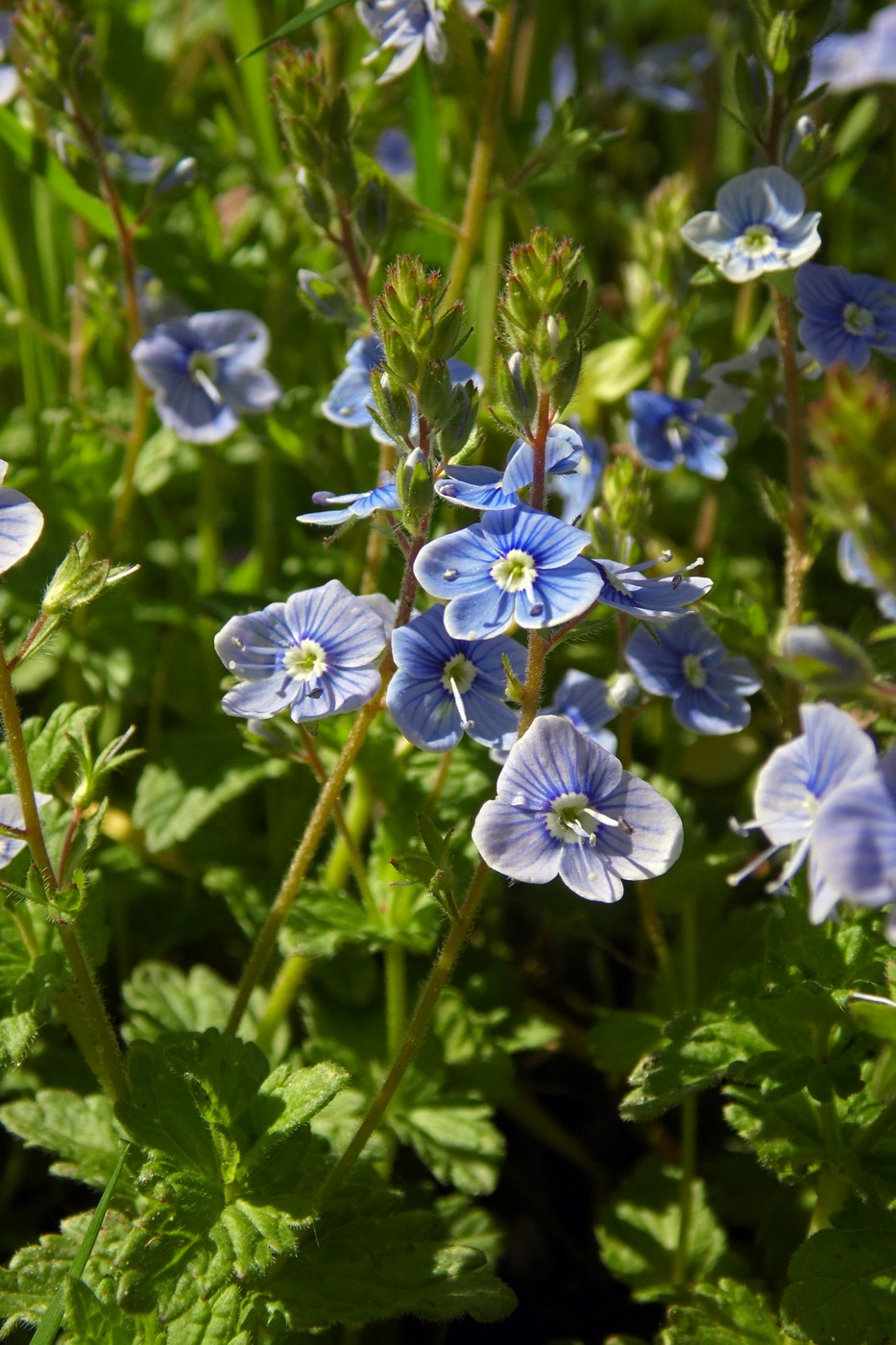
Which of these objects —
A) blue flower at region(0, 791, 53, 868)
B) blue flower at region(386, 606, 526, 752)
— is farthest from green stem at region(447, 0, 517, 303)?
blue flower at region(0, 791, 53, 868)

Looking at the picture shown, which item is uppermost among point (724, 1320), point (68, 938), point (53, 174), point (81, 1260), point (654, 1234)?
point (53, 174)

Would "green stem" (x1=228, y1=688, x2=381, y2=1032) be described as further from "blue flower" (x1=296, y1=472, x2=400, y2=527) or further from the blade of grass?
the blade of grass

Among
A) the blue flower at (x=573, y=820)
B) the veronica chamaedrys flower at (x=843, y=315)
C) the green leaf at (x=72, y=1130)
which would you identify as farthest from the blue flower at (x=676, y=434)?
the green leaf at (x=72, y=1130)

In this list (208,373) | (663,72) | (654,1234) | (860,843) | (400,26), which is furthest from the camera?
(663,72)

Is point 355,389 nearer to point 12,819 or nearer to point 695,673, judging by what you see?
point 695,673

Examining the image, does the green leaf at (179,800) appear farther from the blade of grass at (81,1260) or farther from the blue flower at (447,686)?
the blade of grass at (81,1260)

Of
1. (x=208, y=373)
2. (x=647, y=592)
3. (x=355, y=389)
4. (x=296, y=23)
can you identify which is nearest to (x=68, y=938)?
(x=647, y=592)

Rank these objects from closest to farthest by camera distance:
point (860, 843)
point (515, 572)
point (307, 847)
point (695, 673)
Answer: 1. point (860, 843)
2. point (515, 572)
3. point (307, 847)
4. point (695, 673)

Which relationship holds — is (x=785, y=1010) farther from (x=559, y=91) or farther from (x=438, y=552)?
(x=559, y=91)
